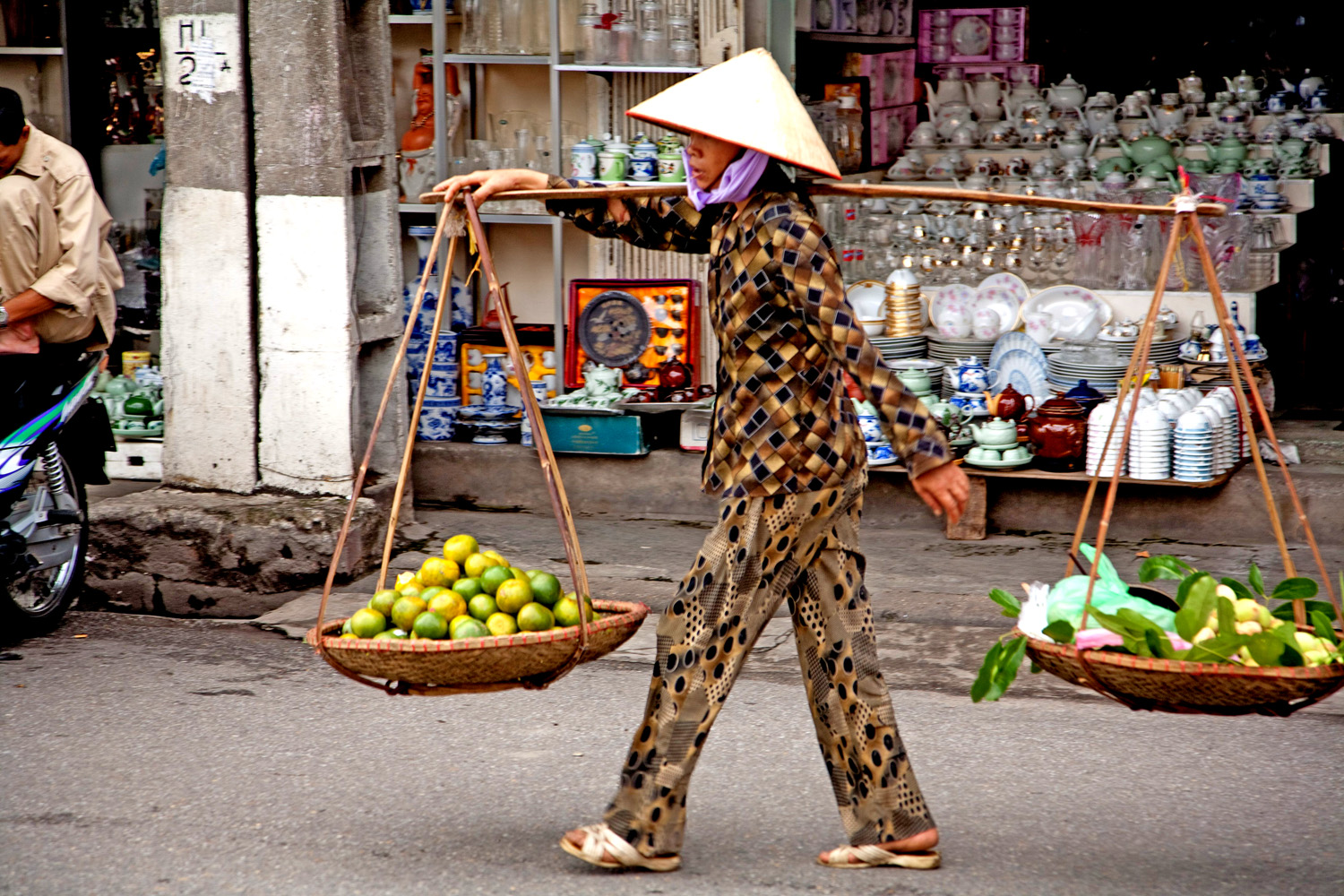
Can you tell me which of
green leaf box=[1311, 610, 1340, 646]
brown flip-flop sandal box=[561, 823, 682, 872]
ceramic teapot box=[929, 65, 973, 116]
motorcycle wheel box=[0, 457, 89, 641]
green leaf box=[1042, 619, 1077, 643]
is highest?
ceramic teapot box=[929, 65, 973, 116]

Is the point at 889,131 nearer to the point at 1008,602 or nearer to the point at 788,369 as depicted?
the point at 1008,602

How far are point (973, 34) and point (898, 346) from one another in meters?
2.77

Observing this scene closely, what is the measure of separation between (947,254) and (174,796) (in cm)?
454

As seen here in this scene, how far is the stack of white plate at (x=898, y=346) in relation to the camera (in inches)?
259

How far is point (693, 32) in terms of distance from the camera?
6.38 m

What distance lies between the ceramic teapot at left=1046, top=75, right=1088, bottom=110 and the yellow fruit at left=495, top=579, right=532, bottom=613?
565 cm

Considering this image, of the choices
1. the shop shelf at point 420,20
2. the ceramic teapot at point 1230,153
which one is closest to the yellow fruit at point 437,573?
the shop shelf at point 420,20

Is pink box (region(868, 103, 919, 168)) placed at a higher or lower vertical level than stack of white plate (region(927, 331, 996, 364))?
higher

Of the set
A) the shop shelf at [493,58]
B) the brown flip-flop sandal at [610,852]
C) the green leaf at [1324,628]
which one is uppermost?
the shop shelf at [493,58]

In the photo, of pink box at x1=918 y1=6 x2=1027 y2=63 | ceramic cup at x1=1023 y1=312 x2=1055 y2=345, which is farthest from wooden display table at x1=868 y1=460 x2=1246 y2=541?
pink box at x1=918 y1=6 x2=1027 y2=63

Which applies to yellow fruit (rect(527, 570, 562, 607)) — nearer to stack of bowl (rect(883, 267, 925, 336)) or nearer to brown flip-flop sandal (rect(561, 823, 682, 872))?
brown flip-flop sandal (rect(561, 823, 682, 872))

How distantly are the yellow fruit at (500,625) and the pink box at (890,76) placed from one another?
523 centimetres

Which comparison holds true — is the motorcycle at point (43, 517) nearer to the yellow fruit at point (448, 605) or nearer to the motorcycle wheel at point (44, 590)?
the motorcycle wheel at point (44, 590)

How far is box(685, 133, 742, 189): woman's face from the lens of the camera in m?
2.88
